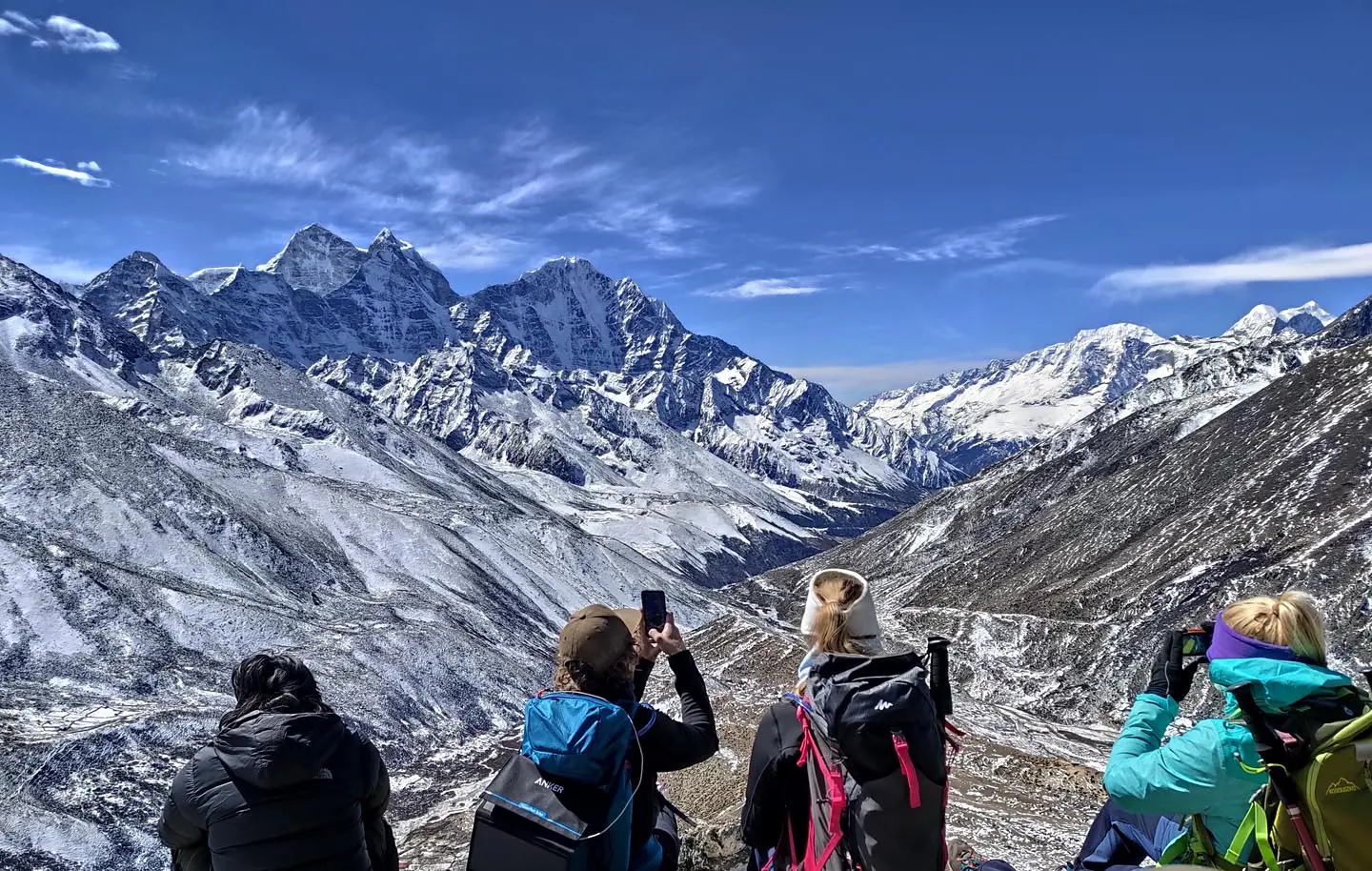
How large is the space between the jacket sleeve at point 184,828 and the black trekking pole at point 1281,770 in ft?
22.7

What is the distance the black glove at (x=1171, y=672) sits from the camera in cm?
605

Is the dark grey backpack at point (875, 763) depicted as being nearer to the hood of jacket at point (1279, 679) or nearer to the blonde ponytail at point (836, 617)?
the blonde ponytail at point (836, 617)

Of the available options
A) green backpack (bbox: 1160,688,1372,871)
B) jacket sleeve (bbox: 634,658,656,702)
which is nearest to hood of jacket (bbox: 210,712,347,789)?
jacket sleeve (bbox: 634,658,656,702)

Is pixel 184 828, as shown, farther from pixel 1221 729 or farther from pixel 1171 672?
pixel 1171 672

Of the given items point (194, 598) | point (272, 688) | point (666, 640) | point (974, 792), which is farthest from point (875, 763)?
point (194, 598)

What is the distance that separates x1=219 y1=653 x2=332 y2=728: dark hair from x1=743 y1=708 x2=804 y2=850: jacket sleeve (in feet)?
10.7

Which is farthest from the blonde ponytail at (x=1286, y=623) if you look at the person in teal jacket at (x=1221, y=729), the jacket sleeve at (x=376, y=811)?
the jacket sleeve at (x=376, y=811)

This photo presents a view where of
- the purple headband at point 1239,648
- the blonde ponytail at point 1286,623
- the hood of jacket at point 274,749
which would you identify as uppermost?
the blonde ponytail at point 1286,623

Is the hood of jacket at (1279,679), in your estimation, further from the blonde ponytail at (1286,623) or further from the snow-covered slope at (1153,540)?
the snow-covered slope at (1153,540)

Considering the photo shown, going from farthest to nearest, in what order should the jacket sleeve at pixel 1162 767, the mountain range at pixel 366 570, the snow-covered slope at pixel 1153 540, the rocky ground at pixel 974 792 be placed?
the snow-covered slope at pixel 1153 540
the mountain range at pixel 366 570
the rocky ground at pixel 974 792
the jacket sleeve at pixel 1162 767

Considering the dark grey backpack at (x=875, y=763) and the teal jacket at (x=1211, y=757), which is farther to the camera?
the dark grey backpack at (x=875, y=763)

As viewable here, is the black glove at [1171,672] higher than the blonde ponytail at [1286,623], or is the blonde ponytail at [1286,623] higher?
the blonde ponytail at [1286,623]

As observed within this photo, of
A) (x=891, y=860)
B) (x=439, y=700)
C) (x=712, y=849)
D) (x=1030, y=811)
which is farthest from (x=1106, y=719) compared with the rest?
(x=891, y=860)

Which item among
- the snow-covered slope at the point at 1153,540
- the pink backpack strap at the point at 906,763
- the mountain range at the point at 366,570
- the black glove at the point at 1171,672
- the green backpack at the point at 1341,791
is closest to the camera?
the green backpack at the point at 1341,791
